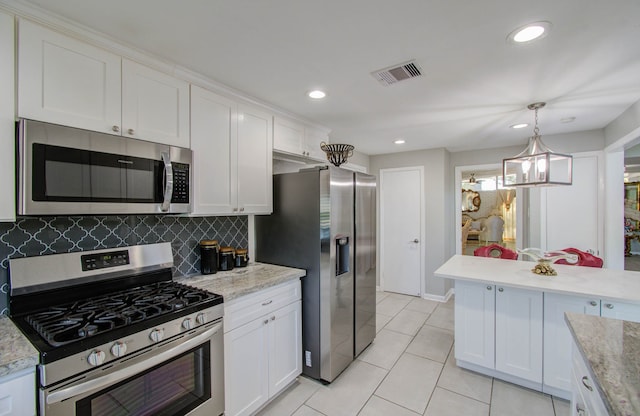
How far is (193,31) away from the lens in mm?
1523

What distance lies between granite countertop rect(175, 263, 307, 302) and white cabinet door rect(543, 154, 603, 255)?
11.4 ft

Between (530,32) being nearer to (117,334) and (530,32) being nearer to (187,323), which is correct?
(187,323)

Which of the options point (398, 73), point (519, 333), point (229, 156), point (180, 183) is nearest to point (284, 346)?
point (180, 183)

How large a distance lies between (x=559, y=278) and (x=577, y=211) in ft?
6.15

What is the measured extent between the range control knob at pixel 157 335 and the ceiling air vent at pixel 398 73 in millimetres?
2019

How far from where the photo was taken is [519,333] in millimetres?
2305

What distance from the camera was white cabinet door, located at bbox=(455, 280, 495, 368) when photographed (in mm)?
2430

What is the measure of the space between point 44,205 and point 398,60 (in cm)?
208

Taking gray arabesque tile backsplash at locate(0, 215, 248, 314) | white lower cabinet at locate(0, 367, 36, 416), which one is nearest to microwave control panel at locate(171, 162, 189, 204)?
gray arabesque tile backsplash at locate(0, 215, 248, 314)

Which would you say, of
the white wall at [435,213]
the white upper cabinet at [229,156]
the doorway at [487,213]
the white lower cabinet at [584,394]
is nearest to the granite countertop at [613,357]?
the white lower cabinet at [584,394]

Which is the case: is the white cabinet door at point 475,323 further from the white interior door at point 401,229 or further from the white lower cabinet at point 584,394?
the white interior door at point 401,229

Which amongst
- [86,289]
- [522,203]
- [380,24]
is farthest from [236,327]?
[522,203]

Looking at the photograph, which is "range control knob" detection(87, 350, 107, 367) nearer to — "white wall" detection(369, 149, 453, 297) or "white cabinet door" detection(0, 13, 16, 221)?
"white cabinet door" detection(0, 13, 16, 221)

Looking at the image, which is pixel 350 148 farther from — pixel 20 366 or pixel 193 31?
pixel 20 366
